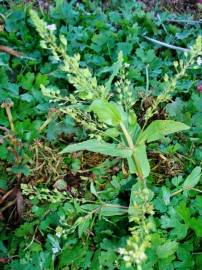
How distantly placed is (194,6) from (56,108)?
1.26 m

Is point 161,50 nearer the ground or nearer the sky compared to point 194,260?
nearer the sky

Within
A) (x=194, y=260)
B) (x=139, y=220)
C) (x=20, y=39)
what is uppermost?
(x=20, y=39)

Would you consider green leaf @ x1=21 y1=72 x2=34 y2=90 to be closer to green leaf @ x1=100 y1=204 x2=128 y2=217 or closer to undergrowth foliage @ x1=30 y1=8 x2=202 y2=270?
undergrowth foliage @ x1=30 y1=8 x2=202 y2=270

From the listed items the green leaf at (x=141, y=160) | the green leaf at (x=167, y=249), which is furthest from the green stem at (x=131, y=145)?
the green leaf at (x=167, y=249)

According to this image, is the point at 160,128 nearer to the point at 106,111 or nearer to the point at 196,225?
the point at 106,111

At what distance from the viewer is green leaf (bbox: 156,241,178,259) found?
1553 mm

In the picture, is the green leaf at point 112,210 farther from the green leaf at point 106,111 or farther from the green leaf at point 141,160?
the green leaf at point 106,111

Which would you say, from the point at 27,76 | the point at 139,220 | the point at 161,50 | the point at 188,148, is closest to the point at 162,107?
the point at 188,148

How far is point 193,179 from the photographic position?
175cm

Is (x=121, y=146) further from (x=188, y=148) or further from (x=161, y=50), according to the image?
(x=161, y=50)

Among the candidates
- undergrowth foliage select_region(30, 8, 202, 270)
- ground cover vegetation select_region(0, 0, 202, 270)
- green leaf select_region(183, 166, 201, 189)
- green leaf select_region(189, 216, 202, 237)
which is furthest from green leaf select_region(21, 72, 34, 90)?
green leaf select_region(189, 216, 202, 237)

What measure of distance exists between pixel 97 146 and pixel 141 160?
17cm

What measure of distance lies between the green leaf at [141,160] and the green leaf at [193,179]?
0.65 feet

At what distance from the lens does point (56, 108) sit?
1.96m
